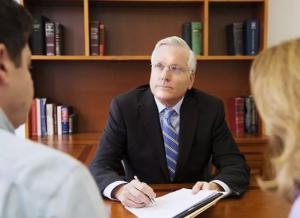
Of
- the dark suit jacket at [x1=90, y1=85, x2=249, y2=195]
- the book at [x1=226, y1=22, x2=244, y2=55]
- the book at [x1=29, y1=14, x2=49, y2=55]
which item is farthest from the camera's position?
the book at [x1=226, y1=22, x2=244, y2=55]

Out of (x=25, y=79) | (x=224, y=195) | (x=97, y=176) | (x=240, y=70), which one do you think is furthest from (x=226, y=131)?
(x=240, y=70)

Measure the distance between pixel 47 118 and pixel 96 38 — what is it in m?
0.73

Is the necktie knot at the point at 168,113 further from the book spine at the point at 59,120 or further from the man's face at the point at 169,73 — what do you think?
the book spine at the point at 59,120

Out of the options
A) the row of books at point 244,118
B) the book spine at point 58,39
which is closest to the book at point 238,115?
the row of books at point 244,118

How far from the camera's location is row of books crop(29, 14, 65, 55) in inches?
115

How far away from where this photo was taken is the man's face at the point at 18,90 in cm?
67

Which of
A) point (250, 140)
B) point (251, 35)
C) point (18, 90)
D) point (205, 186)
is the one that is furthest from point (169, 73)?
point (251, 35)

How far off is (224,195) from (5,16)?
40.0 inches

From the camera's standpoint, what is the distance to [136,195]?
1.30 metres

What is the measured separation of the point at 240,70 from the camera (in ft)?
10.7

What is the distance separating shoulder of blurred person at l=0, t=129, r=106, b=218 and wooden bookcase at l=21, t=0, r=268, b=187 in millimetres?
2547

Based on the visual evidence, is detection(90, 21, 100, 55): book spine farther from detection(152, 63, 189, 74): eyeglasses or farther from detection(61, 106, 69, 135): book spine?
detection(152, 63, 189, 74): eyeglasses

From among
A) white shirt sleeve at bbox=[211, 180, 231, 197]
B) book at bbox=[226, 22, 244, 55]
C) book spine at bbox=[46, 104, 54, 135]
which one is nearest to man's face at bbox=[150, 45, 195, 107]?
white shirt sleeve at bbox=[211, 180, 231, 197]

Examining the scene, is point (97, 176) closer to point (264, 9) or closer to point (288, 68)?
point (288, 68)
